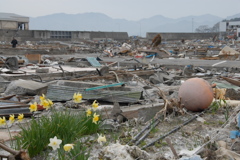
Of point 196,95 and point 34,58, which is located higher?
point 34,58

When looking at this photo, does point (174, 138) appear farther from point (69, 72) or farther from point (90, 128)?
point (69, 72)

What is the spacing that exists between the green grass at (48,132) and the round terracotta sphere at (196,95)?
2.62 metres

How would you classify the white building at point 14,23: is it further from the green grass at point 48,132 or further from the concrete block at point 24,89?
the green grass at point 48,132

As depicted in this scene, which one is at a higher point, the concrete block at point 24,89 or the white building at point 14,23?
the white building at point 14,23


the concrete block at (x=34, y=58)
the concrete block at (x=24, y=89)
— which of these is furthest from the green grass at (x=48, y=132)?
the concrete block at (x=34, y=58)

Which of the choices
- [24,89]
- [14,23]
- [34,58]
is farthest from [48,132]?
[14,23]

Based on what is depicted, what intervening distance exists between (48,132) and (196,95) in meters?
3.38

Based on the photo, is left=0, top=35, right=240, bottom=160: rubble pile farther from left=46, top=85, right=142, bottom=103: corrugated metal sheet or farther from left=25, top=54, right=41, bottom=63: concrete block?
left=25, top=54, right=41, bottom=63: concrete block

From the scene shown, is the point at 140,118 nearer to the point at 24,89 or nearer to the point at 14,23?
the point at 24,89

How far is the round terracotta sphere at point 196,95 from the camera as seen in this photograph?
21.1 ft

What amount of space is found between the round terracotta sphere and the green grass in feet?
8.61

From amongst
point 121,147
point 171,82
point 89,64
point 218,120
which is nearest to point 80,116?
point 121,147

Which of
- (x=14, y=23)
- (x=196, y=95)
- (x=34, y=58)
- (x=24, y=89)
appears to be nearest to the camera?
(x=196, y=95)

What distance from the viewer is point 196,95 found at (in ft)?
21.2
